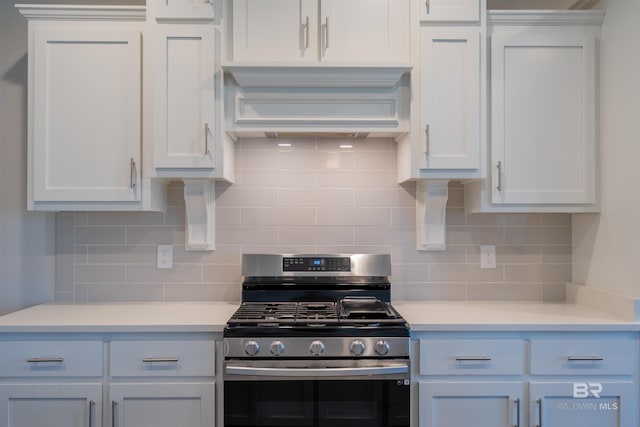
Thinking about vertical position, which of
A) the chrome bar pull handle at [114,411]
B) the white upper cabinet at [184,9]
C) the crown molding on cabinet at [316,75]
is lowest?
the chrome bar pull handle at [114,411]

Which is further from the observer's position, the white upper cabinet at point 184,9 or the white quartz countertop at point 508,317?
the white upper cabinet at point 184,9

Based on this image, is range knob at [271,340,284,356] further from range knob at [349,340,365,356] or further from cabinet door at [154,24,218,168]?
cabinet door at [154,24,218,168]

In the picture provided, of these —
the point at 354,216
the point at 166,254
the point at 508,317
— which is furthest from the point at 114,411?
the point at 508,317

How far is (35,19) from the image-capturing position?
2.23 metres

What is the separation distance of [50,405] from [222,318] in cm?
75

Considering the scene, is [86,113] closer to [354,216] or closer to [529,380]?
[354,216]

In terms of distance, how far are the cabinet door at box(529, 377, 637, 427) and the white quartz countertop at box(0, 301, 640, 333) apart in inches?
9.1

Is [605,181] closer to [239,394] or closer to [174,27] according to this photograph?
[239,394]

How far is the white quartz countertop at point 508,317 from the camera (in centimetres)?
200

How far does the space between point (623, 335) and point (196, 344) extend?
1731 mm

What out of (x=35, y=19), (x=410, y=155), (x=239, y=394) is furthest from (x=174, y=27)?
(x=239, y=394)

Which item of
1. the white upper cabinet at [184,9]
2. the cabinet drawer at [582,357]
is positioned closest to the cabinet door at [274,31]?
the white upper cabinet at [184,9]

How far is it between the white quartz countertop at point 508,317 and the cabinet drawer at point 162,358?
844mm

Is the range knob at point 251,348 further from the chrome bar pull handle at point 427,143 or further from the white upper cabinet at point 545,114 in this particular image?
the white upper cabinet at point 545,114
